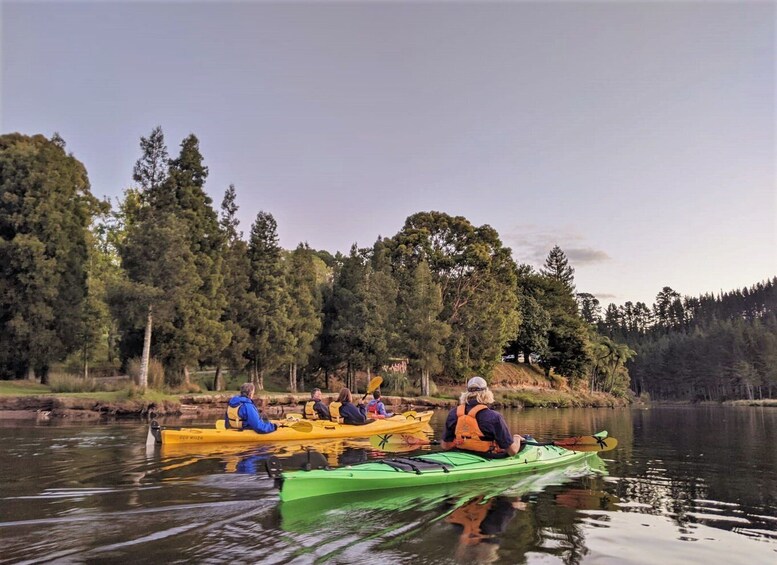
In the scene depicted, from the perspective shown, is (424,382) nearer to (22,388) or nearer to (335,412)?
(22,388)

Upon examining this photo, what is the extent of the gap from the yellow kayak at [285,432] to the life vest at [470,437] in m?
6.43

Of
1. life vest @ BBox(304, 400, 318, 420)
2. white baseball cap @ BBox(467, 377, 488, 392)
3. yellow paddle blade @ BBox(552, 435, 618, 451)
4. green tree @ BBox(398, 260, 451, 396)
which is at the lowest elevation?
yellow paddle blade @ BBox(552, 435, 618, 451)

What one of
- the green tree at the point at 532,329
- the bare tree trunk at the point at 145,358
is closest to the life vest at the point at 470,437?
the bare tree trunk at the point at 145,358

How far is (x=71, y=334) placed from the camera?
3161cm

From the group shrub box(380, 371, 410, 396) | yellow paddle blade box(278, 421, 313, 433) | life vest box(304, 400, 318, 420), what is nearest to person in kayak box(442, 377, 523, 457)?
yellow paddle blade box(278, 421, 313, 433)

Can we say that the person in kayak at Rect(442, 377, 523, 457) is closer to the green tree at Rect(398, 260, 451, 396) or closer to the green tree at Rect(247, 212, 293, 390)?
the green tree at Rect(247, 212, 293, 390)

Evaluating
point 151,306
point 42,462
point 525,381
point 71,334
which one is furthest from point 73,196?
point 525,381

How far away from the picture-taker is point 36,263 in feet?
98.1

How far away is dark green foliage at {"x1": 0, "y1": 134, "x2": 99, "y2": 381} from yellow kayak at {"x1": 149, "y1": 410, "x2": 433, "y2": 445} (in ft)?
68.6

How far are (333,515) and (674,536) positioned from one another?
163 inches

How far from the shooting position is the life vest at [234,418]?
14.1 m

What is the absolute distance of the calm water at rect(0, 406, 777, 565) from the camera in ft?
18.7

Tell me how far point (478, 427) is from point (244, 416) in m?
6.86

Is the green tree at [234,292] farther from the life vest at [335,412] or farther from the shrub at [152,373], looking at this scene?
the life vest at [335,412]
